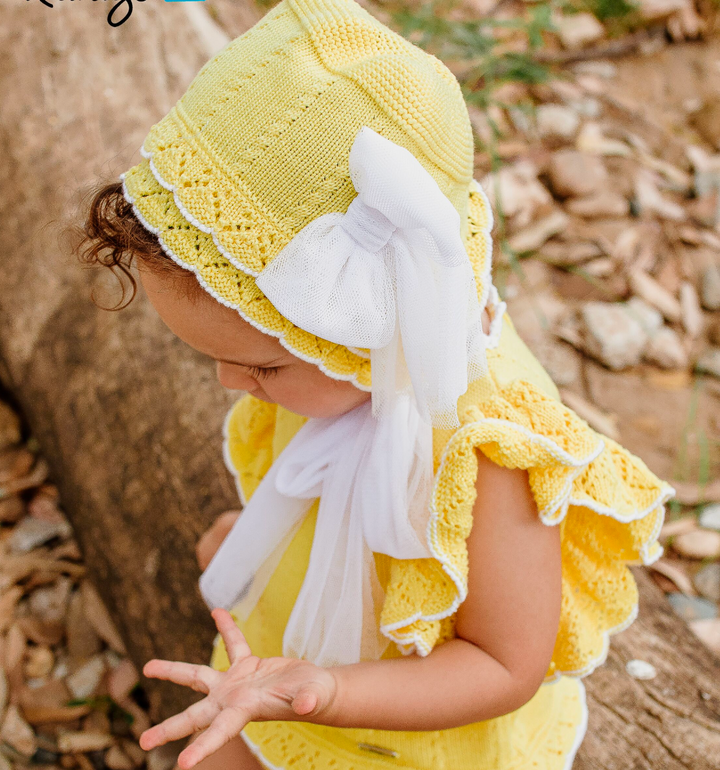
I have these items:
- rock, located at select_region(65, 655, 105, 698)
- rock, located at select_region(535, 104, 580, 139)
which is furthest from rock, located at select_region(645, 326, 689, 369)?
rock, located at select_region(65, 655, 105, 698)

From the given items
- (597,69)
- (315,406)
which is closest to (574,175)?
(597,69)

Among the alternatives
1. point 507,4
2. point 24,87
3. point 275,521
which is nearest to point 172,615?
point 275,521

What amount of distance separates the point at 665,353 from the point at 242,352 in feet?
7.77

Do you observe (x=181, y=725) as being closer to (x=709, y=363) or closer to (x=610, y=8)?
(x=709, y=363)

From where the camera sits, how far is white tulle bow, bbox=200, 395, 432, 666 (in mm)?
1139

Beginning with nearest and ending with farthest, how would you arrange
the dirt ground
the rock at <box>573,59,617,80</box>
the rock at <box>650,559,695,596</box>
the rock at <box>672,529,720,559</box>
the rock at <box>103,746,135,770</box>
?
the rock at <box>103,746,135,770</box> → the rock at <box>650,559,695,596</box> → the rock at <box>672,529,720,559</box> → the dirt ground → the rock at <box>573,59,617,80</box>

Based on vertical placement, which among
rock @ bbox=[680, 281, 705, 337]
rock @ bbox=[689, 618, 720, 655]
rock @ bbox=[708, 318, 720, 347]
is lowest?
rock @ bbox=[708, 318, 720, 347]

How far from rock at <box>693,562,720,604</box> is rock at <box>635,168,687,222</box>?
174cm

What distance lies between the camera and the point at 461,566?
1093 mm

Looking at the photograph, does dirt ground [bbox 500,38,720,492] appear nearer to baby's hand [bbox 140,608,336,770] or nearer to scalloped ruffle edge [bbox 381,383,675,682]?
scalloped ruffle edge [bbox 381,383,675,682]

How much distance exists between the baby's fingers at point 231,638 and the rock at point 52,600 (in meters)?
1.28

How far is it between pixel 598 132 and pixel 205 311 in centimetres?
313

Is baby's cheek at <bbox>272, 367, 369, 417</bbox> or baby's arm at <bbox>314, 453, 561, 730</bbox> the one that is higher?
baby's cheek at <bbox>272, 367, 369, 417</bbox>

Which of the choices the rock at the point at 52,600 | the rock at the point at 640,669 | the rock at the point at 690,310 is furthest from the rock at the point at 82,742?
the rock at the point at 690,310
